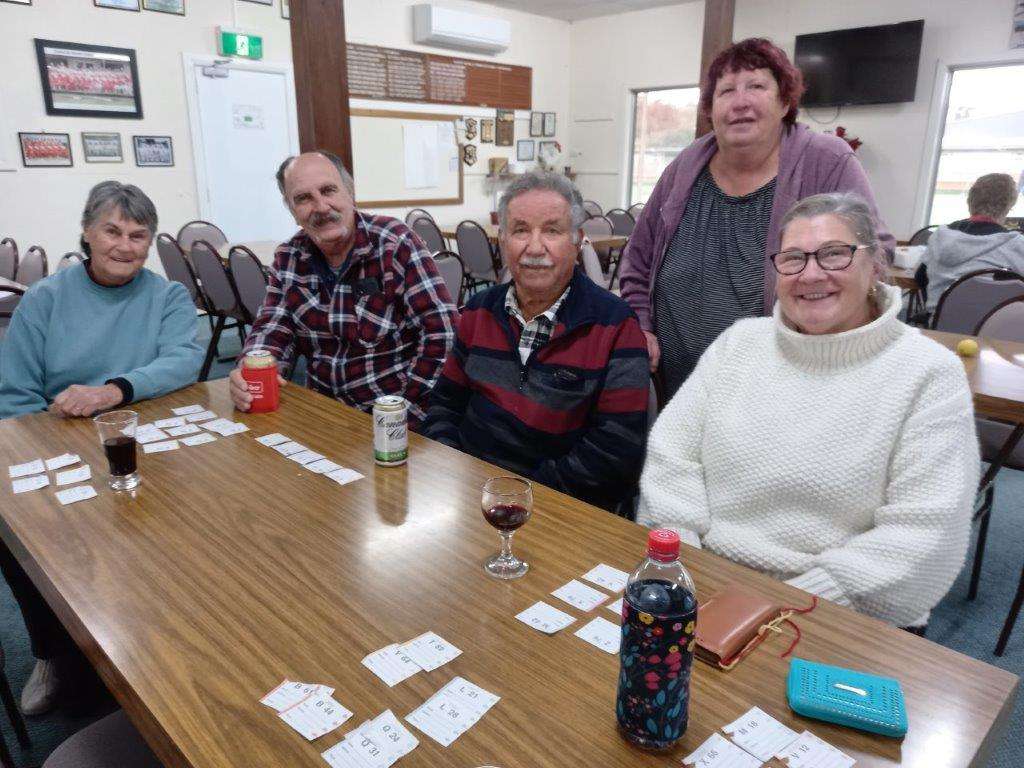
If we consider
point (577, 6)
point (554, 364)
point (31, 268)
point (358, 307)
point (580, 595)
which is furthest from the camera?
point (577, 6)

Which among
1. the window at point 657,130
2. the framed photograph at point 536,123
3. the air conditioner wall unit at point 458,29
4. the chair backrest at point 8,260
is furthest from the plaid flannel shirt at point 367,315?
the framed photograph at point 536,123

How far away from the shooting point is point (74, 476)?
1515 mm

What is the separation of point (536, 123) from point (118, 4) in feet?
16.3

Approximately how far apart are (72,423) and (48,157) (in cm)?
491

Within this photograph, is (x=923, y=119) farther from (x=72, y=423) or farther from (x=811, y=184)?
(x=72, y=423)

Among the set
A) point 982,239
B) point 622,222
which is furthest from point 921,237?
point 622,222

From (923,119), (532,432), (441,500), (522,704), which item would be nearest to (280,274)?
(532,432)

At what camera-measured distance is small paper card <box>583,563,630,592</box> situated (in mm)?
1105

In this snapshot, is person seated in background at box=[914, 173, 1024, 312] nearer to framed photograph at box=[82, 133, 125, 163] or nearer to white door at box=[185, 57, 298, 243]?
white door at box=[185, 57, 298, 243]

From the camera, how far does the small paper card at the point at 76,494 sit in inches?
55.4

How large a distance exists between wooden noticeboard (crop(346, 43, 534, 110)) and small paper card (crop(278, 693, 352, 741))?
7183mm

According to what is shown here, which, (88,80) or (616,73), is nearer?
(88,80)

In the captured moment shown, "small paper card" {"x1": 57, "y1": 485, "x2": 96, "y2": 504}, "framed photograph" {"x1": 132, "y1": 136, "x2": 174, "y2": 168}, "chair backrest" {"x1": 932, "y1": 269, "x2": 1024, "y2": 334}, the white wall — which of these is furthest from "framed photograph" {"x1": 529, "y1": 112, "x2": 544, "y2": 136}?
"small paper card" {"x1": 57, "y1": 485, "x2": 96, "y2": 504}

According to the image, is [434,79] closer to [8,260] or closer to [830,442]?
[8,260]
